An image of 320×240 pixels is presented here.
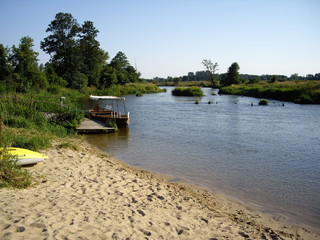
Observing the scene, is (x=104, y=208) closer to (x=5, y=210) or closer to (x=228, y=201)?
(x=5, y=210)

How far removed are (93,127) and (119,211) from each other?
1500 centimetres

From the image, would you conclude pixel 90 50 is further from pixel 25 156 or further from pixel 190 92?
pixel 25 156

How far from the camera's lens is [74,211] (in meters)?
6.48

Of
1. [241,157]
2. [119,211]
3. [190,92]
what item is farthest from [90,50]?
[119,211]

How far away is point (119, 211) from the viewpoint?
695 centimetres

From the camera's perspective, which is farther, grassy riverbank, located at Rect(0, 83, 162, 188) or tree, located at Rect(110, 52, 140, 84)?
tree, located at Rect(110, 52, 140, 84)

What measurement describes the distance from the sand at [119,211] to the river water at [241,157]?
1450 millimetres

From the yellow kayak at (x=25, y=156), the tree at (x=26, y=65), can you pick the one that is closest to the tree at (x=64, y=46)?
the tree at (x=26, y=65)

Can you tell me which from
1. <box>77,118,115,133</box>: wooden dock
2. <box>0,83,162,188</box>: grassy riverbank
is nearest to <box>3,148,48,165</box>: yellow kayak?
<box>0,83,162,188</box>: grassy riverbank

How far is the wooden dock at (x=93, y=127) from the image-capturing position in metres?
20.6

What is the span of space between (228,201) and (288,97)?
4791 centimetres

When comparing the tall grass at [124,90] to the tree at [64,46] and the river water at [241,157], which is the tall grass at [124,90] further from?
the river water at [241,157]

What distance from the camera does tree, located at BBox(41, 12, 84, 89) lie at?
191 feet

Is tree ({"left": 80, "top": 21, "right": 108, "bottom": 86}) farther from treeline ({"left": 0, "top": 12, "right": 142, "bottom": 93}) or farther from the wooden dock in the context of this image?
the wooden dock
